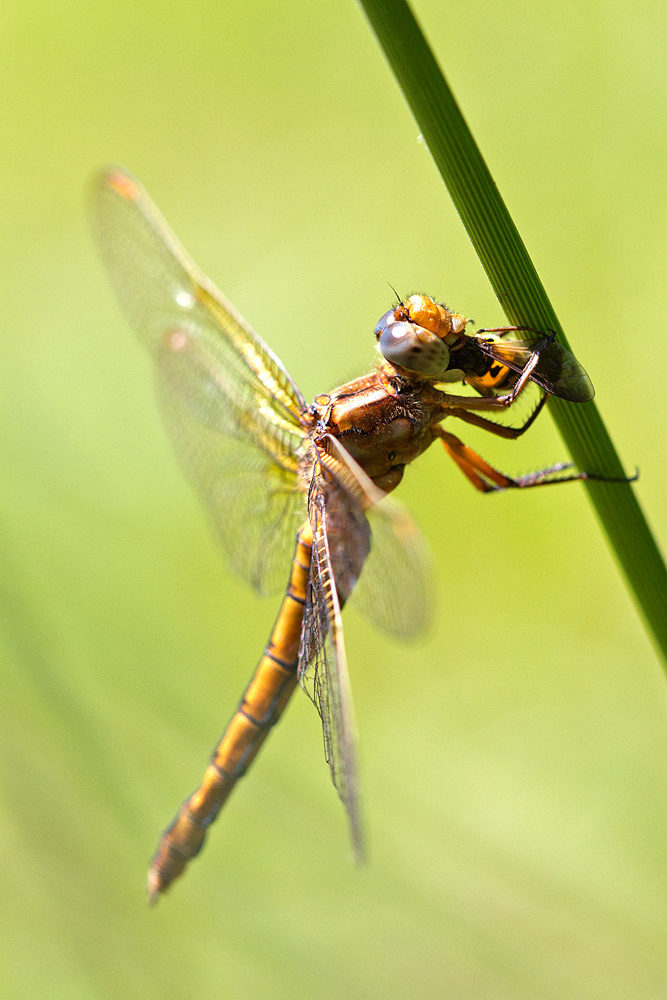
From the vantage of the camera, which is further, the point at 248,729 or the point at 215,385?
the point at 215,385

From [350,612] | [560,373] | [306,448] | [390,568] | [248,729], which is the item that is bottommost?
[350,612]

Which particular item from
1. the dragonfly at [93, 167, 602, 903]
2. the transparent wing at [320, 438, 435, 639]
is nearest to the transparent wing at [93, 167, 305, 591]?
the dragonfly at [93, 167, 602, 903]

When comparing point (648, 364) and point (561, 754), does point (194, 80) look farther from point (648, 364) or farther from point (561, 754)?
point (561, 754)

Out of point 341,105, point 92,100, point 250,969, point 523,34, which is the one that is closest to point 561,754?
point 250,969

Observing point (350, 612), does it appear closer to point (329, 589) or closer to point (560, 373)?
point (329, 589)

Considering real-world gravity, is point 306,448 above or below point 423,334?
below

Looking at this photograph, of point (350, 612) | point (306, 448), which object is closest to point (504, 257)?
point (306, 448)
